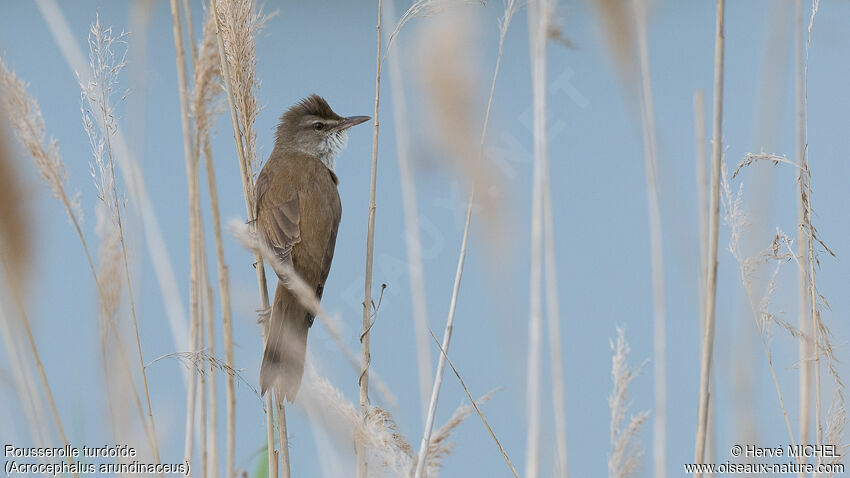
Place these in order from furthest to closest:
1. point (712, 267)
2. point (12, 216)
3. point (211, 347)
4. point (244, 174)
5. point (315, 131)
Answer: point (315, 131) < point (211, 347) < point (244, 174) < point (12, 216) < point (712, 267)

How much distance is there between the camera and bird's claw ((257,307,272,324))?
7.40 ft

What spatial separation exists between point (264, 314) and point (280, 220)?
58 cm

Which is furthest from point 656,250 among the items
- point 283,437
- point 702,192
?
point 283,437

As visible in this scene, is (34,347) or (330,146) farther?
(330,146)

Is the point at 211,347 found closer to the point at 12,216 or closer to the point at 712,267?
the point at 12,216

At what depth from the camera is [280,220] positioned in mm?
2773

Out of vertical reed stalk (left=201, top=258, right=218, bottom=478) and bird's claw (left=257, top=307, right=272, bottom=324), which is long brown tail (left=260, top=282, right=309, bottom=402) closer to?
bird's claw (left=257, top=307, right=272, bottom=324)

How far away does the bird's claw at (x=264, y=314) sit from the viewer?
226cm

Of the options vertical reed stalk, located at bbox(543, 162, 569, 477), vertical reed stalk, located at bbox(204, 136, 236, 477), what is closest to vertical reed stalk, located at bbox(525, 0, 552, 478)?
vertical reed stalk, located at bbox(543, 162, 569, 477)

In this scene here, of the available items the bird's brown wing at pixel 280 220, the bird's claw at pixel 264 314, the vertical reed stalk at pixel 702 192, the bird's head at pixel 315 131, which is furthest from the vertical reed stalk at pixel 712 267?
the bird's head at pixel 315 131

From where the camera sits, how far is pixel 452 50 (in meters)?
2.13

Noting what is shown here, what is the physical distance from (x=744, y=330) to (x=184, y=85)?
64.6 inches

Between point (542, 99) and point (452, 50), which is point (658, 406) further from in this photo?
point (452, 50)

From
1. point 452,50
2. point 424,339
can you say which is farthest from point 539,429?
point 452,50
